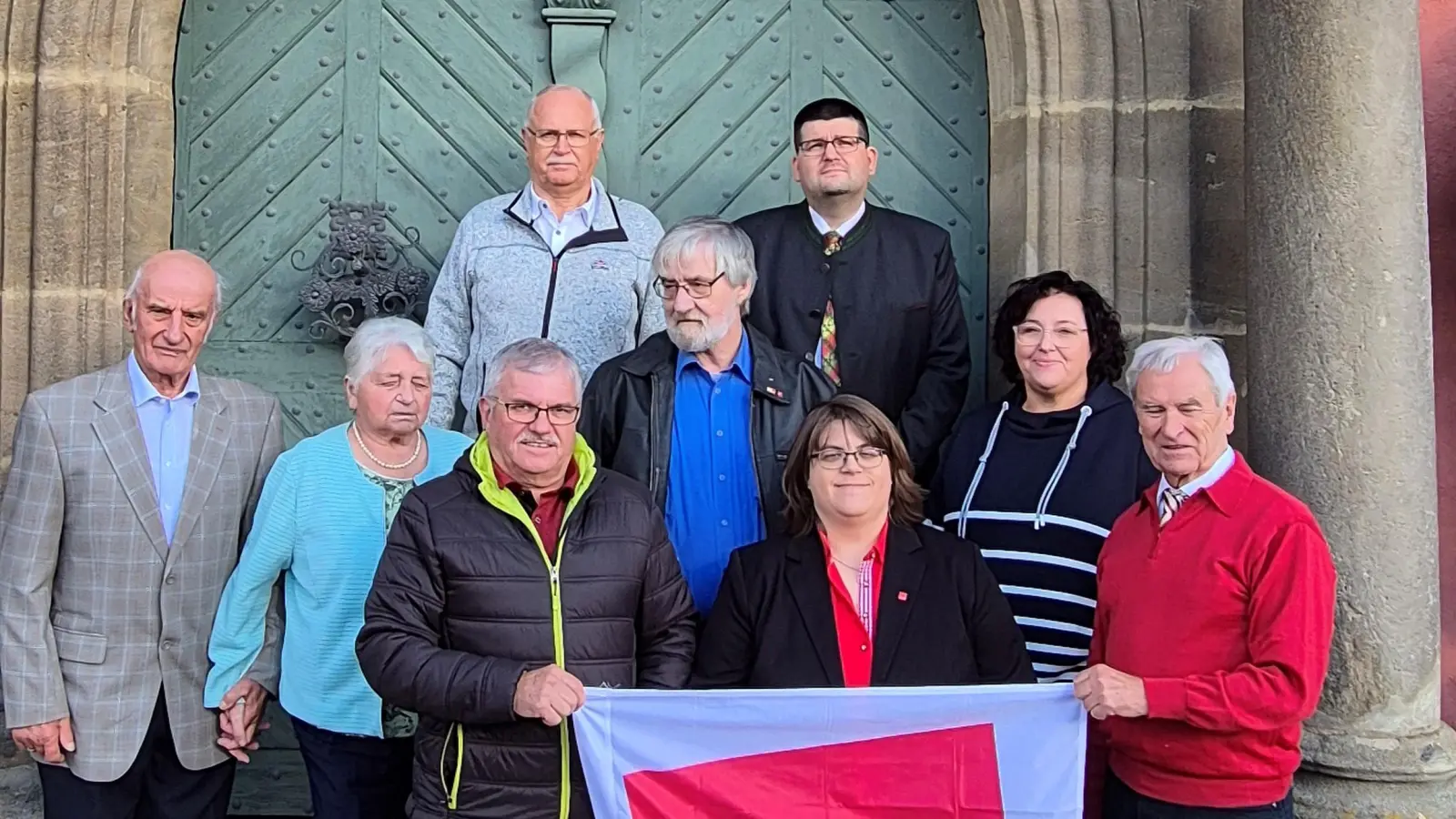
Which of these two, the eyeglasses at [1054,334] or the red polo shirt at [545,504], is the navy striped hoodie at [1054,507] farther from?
the red polo shirt at [545,504]

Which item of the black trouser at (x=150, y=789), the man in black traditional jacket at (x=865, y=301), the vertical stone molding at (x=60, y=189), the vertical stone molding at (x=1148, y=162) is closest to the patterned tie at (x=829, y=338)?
the man in black traditional jacket at (x=865, y=301)

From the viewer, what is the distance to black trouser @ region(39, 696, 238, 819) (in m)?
3.38

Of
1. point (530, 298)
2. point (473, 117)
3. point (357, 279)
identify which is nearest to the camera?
point (530, 298)

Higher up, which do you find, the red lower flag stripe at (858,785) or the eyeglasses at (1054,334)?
the eyeglasses at (1054,334)

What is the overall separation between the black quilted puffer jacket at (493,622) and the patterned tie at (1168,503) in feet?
3.32

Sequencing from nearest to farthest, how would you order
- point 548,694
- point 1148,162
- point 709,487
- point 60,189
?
point 548,694, point 709,487, point 60,189, point 1148,162

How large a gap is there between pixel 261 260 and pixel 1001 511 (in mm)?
2526

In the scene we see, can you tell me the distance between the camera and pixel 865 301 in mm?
3975

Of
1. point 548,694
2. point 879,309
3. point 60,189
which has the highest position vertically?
point 60,189

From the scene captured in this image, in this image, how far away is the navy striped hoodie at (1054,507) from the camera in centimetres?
332

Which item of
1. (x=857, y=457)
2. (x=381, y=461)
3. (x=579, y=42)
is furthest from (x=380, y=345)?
(x=579, y=42)

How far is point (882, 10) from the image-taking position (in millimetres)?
4762

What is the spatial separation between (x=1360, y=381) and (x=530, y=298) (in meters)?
2.11

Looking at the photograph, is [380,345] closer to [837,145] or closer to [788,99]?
[837,145]
